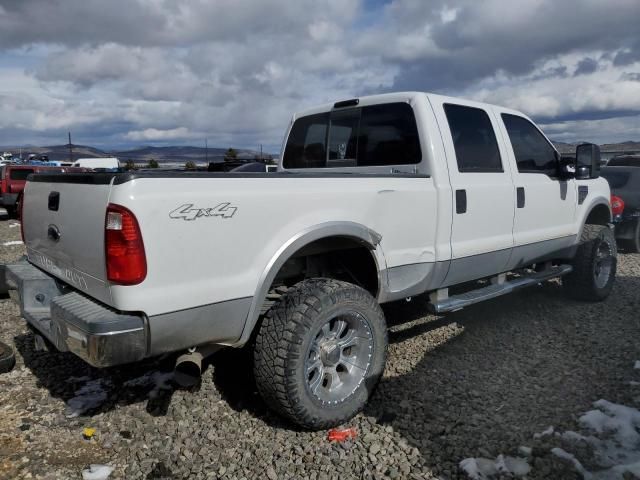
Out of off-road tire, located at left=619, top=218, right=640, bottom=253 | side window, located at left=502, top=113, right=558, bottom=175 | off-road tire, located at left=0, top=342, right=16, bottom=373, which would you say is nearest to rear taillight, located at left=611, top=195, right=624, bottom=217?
off-road tire, located at left=619, top=218, right=640, bottom=253

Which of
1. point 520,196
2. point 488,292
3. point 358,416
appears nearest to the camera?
point 358,416

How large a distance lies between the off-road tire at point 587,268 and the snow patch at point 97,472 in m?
4.84

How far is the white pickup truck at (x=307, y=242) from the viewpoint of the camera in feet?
8.32

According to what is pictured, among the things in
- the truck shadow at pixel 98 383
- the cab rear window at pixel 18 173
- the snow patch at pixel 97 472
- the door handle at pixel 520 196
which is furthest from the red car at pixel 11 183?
the snow patch at pixel 97 472

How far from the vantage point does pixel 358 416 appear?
3.45 metres

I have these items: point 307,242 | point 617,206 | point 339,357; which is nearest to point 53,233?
point 307,242

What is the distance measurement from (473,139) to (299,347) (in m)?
2.35

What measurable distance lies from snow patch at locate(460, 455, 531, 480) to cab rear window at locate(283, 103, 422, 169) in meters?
2.04

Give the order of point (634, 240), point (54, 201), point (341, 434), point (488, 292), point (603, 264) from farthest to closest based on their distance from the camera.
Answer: point (634, 240) < point (603, 264) < point (488, 292) < point (341, 434) < point (54, 201)

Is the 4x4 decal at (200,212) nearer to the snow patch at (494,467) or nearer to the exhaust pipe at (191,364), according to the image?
the exhaust pipe at (191,364)

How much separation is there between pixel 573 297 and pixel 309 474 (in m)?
4.21

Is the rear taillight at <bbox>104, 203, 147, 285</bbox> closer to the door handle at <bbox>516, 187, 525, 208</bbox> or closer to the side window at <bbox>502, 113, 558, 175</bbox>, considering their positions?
the door handle at <bbox>516, 187, 525, 208</bbox>

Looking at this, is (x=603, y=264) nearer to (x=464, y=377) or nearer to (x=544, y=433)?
(x=464, y=377)

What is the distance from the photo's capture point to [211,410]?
3508mm
